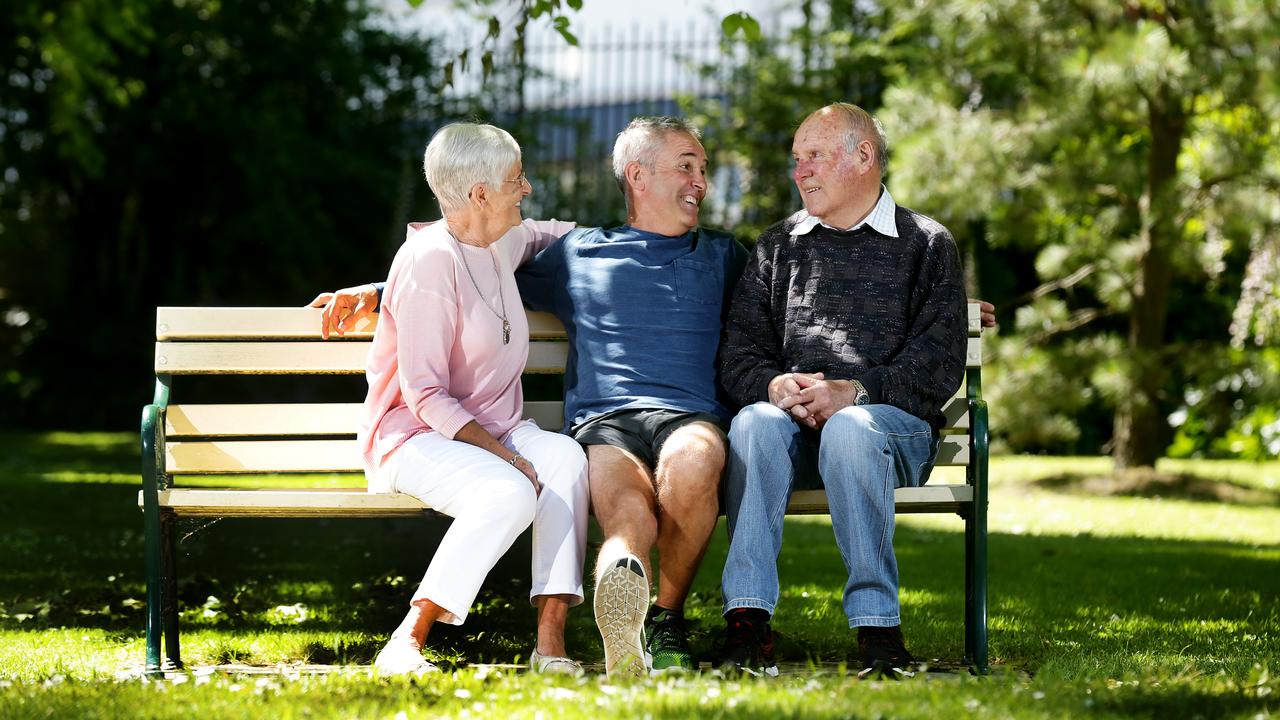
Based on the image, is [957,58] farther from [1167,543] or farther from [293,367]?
[293,367]

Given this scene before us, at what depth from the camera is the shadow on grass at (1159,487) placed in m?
9.01

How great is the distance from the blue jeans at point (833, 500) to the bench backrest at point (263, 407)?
20.0 inches

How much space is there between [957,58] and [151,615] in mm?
8725

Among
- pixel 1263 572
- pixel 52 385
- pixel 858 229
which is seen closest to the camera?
pixel 858 229

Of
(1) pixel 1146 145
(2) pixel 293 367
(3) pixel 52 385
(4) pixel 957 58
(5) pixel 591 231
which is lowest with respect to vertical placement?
(3) pixel 52 385

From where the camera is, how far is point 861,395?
365 cm

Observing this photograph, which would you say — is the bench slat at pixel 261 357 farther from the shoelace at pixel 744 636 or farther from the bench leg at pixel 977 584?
the bench leg at pixel 977 584

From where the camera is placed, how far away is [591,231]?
3998mm

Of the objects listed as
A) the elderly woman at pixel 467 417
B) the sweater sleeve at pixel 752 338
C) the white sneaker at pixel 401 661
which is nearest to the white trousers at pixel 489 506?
the elderly woman at pixel 467 417

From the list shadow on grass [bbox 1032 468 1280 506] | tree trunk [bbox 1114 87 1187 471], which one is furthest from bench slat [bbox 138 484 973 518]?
shadow on grass [bbox 1032 468 1280 506]

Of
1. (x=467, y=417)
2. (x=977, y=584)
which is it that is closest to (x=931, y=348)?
(x=977, y=584)

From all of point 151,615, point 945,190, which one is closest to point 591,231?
point 151,615

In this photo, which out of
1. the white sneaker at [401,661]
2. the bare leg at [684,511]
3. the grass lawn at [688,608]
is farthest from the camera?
the bare leg at [684,511]

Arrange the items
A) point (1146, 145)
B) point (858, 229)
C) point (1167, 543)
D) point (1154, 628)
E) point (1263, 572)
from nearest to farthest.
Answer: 1. point (858, 229)
2. point (1154, 628)
3. point (1263, 572)
4. point (1167, 543)
5. point (1146, 145)
